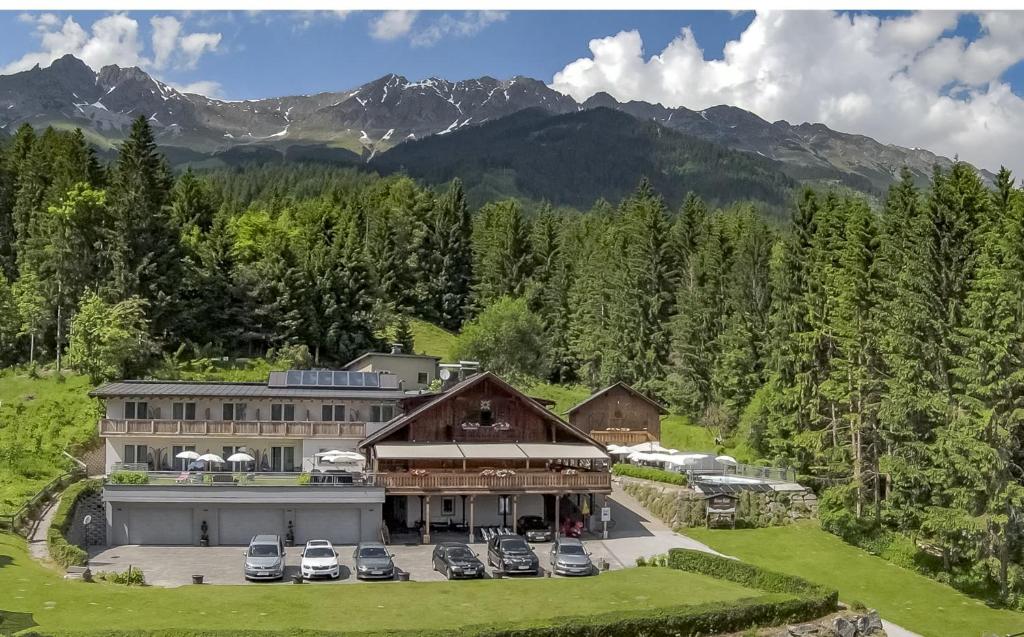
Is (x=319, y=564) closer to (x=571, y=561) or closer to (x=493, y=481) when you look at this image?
(x=571, y=561)

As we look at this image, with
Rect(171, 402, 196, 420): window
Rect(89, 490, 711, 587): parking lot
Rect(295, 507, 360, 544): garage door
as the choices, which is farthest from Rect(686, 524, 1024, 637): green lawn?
Rect(171, 402, 196, 420): window

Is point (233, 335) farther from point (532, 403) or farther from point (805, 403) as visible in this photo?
point (805, 403)

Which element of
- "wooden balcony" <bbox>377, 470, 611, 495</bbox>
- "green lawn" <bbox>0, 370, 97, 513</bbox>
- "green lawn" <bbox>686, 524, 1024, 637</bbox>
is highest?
"green lawn" <bbox>0, 370, 97, 513</bbox>

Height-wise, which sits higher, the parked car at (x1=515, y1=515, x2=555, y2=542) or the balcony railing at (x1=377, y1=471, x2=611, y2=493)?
the balcony railing at (x1=377, y1=471, x2=611, y2=493)

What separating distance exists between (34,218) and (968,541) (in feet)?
245

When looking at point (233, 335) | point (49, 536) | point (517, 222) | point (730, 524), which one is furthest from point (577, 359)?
point (49, 536)

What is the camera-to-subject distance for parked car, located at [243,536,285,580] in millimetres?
36469

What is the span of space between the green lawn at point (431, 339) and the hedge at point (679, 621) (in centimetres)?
6083

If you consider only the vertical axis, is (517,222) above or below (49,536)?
above

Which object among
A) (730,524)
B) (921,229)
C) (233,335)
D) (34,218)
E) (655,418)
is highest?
(34,218)

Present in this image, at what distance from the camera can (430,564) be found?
40.9 m

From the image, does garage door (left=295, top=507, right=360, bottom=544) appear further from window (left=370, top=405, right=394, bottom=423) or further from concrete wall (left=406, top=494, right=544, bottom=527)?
window (left=370, top=405, right=394, bottom=423)

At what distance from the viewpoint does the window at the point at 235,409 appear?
180 ft

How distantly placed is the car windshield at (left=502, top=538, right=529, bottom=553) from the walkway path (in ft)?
61.2
